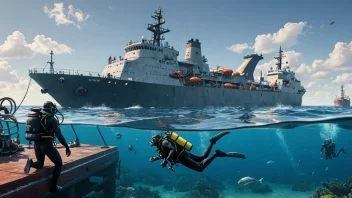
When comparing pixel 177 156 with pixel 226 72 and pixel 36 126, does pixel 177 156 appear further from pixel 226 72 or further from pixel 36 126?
pixel 226 72

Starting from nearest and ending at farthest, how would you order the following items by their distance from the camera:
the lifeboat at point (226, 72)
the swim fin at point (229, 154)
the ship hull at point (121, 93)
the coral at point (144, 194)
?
the swim fin at point (229, 154) → the coral at point (144, 194) → the ship hull at point (121, 93) → the lifeboat at point (226, 72)

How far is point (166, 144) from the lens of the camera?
14.2 ft

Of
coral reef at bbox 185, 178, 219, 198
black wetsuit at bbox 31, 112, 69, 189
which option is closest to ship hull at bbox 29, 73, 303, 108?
coral reef at bbox 185, 178, 219, 198

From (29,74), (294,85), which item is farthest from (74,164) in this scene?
(294,85)

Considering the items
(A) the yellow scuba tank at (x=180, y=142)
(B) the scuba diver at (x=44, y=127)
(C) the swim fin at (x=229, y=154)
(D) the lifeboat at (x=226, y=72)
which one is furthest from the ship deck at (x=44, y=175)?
(D) the lifeboat at (x=226, y=72)

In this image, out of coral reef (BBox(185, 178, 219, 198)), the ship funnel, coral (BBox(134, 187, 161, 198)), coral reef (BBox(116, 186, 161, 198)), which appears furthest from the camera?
the ship funnel

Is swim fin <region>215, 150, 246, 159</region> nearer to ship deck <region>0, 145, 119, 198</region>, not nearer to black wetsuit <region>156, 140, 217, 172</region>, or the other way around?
black wetsuit <region>156, 140, 217, 172</region>

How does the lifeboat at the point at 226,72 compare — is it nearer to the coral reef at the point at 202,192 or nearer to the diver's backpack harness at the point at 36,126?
the coral reef at the point at 202,192

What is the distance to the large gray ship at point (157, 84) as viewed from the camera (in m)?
28.6

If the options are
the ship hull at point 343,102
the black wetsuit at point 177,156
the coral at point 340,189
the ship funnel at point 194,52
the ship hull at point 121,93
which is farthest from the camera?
the ship hull at point 343,102

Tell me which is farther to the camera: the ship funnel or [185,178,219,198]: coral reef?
the ship funnel

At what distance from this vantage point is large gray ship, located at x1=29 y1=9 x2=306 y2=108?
93.7 feet

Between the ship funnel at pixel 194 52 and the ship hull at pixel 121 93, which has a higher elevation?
the ship funnel at pixel 194 52

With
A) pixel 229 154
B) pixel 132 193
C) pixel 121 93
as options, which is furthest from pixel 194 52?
pixel 229 154
